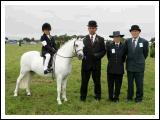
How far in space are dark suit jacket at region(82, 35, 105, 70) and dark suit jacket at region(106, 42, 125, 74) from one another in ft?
0.75

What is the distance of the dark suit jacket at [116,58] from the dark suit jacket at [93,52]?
23 cm

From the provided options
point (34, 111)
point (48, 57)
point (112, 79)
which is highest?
point (48, 57)

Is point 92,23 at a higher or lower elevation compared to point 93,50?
higher

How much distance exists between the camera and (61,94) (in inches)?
393

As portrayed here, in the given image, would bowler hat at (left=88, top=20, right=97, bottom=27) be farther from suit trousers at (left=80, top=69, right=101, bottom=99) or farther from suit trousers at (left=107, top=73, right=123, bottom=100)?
suit trousers at (left=107, top=73, right=123, bottom=100)

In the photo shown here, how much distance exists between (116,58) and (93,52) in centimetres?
68

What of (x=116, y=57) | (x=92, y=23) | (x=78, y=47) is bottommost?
(x=116, y=57)

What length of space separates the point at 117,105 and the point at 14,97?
3.24 m

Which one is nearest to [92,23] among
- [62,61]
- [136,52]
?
[62,61]

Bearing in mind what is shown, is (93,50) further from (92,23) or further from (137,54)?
(137,54)

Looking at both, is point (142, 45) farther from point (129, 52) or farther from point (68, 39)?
point (68, 39)

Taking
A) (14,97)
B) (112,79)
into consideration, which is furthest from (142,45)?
(14,97)

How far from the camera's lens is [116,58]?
364 inches

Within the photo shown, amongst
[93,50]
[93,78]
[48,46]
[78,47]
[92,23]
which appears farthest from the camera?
[93,78]
